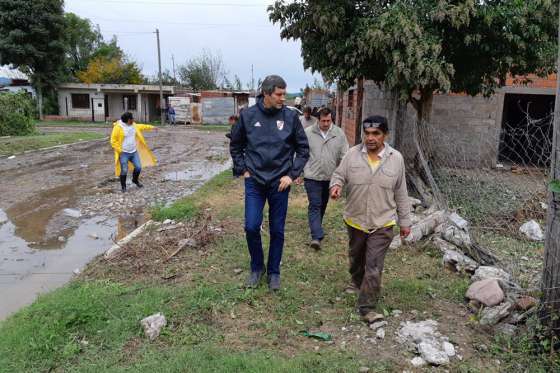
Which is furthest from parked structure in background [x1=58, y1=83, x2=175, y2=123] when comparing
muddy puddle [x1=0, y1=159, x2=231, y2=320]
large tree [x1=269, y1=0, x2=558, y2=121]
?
large tree [x1=269, y1=0, x2=558, y2=121]

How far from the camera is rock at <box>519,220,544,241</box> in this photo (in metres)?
5.77

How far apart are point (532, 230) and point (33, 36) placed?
3539 cm

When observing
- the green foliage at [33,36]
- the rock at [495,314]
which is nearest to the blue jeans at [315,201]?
the rock at [495,314]

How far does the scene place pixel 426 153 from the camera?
314 inches

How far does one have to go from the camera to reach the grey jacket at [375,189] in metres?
3.61

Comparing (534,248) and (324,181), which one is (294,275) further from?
(534,248)

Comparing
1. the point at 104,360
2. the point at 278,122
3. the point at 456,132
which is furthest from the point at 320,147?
the point at 456,132

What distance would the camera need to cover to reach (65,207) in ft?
27.2

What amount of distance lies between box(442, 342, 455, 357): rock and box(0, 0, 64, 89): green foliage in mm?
35382

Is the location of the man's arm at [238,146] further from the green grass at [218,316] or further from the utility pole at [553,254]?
the utility pole at [553,254]

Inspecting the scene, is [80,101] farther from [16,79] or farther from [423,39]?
[423,39]

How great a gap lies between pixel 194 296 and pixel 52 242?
3.34 metres

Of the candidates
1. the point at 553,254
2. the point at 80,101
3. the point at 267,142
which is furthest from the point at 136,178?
the point at 80,101

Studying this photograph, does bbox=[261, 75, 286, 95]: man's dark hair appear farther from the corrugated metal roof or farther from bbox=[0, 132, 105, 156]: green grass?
the corrugated metal roof
